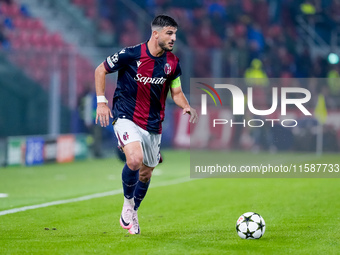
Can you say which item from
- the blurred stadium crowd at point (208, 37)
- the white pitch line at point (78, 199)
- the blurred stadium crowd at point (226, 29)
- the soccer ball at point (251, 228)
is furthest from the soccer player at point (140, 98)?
the blurred stadium crowd at point (226, 29)

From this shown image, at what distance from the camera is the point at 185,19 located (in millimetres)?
27703

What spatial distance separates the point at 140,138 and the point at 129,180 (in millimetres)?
433

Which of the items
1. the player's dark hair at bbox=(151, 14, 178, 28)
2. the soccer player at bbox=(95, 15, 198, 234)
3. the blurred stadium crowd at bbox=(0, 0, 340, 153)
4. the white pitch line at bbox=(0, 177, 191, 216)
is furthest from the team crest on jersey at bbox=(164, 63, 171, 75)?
the blurred stadium crowd at bbox=(0, 0, 340, 153)

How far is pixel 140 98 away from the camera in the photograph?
7.40 m

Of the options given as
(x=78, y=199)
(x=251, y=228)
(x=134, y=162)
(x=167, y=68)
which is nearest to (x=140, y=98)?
(x=167, y=68)

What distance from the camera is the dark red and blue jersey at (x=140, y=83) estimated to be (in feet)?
24.1

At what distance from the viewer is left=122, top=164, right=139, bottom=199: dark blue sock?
714 centimetres

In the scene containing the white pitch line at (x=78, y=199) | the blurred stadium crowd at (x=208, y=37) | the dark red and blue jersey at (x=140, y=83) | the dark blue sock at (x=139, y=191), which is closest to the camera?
the dark red and blue jersey at (x=140, y=83)

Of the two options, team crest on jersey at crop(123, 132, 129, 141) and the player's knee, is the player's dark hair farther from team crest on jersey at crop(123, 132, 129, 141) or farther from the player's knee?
the player's knee

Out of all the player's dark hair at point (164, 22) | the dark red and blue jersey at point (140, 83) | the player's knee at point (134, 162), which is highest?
the player's dark hair at point (164, 22)

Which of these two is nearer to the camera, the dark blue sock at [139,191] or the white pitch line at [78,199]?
the dark blue sock at [139,191]

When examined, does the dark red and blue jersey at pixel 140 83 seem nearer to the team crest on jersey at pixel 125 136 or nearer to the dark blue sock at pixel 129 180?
the team crest on jersey at pixel 125 136

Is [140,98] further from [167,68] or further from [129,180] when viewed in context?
[129,180]

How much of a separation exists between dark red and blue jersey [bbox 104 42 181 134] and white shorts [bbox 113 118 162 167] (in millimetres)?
61
